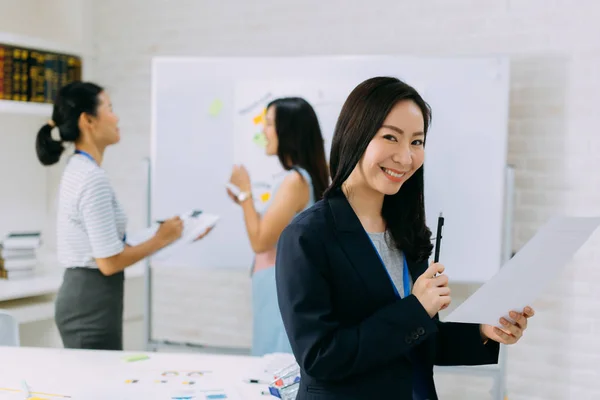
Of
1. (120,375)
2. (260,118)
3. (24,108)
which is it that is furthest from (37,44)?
(120,375)

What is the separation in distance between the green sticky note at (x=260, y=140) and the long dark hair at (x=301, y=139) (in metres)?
0.15

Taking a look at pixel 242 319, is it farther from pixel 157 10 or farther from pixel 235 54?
pixel 157 10

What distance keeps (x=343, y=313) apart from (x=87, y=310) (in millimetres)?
1427

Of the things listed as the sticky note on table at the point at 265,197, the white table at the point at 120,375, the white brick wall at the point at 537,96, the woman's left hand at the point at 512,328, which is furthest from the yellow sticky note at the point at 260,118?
the woman's left hand at the point at 512,328

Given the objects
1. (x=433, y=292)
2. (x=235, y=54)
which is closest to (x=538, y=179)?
(x=235, y=54)

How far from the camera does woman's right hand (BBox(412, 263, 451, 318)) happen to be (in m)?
1.22

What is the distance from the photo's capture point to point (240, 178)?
3018 mm

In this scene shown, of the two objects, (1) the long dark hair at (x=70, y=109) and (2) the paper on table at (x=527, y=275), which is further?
(1) the long dark hair at (x=70, y=109)

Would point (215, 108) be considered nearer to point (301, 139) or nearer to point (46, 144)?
point (301, 139)

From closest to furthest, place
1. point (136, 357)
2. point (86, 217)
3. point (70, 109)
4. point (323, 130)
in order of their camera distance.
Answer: point (136, 357)
point (86, 217)
point (70, 109)
point (323, 130)

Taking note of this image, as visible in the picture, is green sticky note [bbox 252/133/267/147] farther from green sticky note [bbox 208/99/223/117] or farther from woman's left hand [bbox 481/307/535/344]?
woman's left hand [bbox 481/307/535/344]

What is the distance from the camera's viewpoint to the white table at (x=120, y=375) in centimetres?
169

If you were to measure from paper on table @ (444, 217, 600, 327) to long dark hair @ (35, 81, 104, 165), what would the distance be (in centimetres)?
177

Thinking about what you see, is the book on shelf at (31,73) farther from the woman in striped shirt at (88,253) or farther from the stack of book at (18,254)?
Result: the woman in striped shirt at (88,253)
